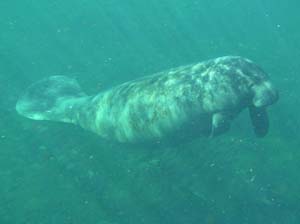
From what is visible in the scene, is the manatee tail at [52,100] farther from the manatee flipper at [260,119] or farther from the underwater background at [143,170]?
the manatee flipper at [260,119]

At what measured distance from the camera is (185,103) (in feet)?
26.8

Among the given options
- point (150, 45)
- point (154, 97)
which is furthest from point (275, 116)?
point (150, 45)

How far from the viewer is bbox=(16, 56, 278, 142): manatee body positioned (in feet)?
25.6

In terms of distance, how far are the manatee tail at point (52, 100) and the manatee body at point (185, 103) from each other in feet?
3.80

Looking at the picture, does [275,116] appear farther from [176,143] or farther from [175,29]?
[175,29]

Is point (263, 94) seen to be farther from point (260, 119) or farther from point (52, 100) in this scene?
point (52, 100)

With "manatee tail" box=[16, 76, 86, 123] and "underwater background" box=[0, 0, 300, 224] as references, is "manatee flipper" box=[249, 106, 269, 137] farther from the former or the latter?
"manatee tail" box=[16, 76, 86, 123]

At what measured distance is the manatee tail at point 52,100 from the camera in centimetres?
1152

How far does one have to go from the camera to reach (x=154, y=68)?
16.0 meters

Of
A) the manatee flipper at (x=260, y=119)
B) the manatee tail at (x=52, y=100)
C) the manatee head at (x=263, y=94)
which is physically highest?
the manatee head at (x=263, y=94)

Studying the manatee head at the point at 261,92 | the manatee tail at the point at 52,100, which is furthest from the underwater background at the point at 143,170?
the manatee head at the point at 261,92

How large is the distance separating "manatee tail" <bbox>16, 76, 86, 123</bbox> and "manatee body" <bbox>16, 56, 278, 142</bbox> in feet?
3.80

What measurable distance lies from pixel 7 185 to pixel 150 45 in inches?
501

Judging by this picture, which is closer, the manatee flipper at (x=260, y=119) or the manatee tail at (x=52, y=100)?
the manatee flipper at (x=260, y=119)
